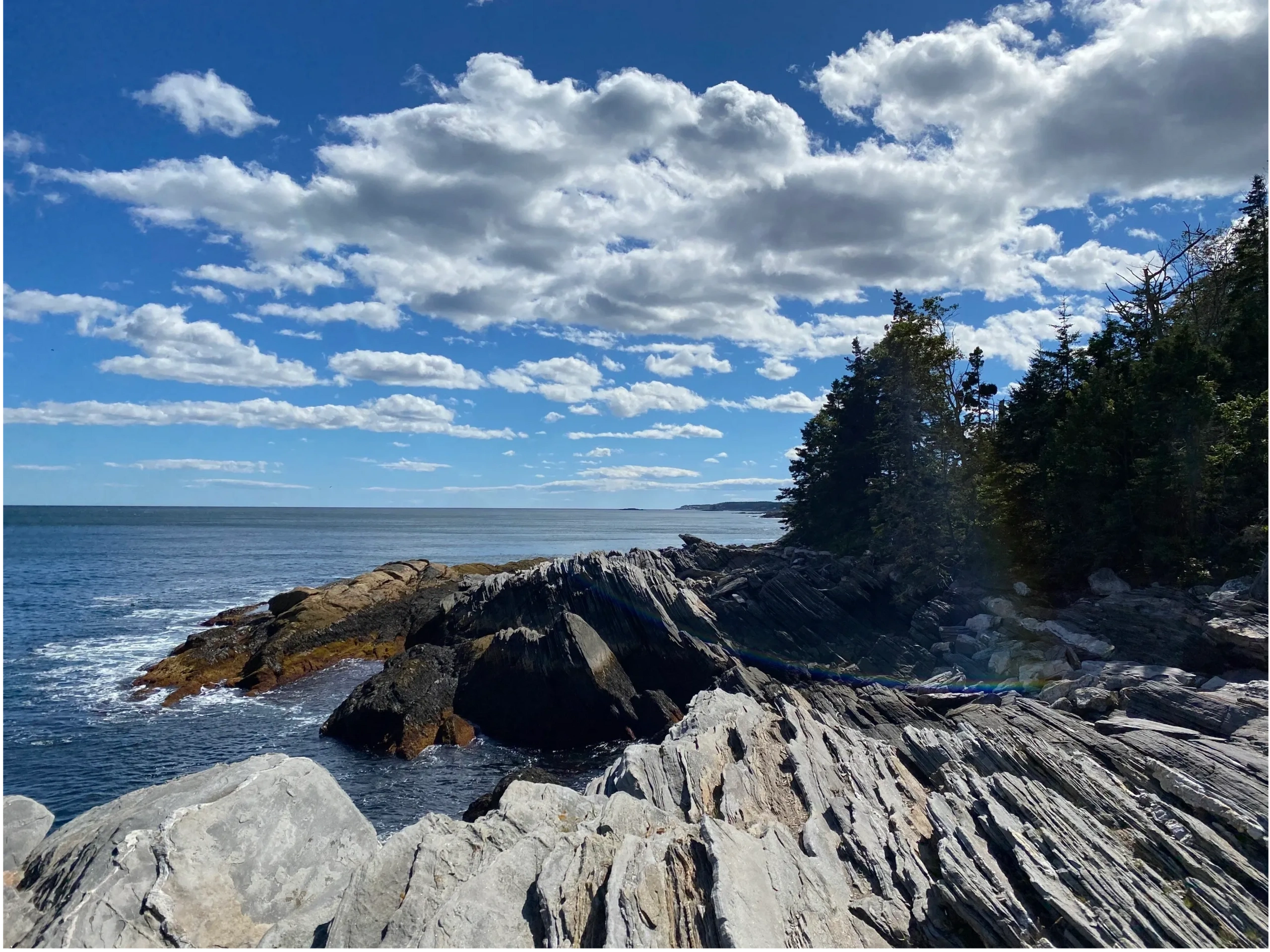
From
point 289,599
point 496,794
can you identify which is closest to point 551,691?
point 496,794

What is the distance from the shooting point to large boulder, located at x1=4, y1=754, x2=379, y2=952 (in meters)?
8.39

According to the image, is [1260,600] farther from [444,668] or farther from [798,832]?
[444,668]

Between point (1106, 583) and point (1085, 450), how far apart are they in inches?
255

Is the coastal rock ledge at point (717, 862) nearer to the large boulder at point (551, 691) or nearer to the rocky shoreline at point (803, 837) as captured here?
the rocky shoreline at point (803, 837)

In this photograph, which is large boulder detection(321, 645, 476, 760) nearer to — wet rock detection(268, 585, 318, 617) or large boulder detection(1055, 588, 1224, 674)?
wet rock detection(268, 585, 318, 617)

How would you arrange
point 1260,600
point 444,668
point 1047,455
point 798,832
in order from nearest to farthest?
point 798,832 → point 1260,600 → point 444,668 → point 1047,455

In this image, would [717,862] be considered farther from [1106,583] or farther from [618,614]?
[1106,583]

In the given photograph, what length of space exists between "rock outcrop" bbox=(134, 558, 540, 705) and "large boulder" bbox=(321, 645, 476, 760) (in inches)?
335

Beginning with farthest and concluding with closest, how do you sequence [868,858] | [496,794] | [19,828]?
1. [496,794]
2. [19,828]
3. [868,858]

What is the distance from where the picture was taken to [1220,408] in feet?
84.1

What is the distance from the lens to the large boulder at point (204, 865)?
8391 millimetres

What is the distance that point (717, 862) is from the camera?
349 inches

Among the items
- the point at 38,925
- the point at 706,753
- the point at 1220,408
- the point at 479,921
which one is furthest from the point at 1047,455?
the point at 38,925

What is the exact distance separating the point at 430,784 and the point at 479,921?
52.3ft
